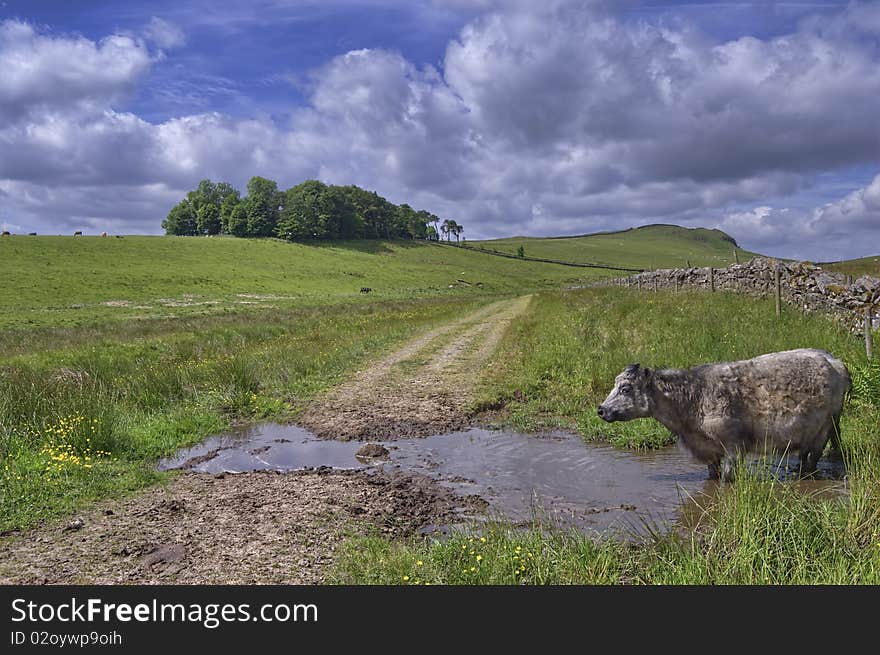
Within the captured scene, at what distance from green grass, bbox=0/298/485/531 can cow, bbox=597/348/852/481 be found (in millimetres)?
7501

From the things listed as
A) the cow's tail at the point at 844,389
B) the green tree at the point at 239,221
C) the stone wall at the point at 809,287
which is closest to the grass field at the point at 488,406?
the cow's tail at the point at 844,389

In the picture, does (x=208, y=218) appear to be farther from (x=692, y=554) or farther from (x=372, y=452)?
(x=692, y=554)

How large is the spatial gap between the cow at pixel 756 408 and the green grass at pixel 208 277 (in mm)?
41823

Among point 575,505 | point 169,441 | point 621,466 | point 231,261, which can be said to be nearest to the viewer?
point 575,505

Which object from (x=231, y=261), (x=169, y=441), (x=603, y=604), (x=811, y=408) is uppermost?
(x=231, y=261)

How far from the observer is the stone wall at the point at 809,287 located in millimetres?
15117

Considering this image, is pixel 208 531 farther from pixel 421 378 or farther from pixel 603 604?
pixel 421 378

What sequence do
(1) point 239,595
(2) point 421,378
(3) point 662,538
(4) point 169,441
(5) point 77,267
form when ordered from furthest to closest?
(5) point 77,267, (2) point 421,378, (4) point 169,441, (3) point 662,538, (1) point 239,595

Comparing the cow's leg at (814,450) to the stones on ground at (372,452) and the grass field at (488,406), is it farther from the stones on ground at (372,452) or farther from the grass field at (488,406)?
the stones on ground at (372,452)

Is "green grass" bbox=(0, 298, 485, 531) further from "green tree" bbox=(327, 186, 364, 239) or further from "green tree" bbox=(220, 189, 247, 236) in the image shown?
"green tree" bbox=(220, 189, 247, 236)

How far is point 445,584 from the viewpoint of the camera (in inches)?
197

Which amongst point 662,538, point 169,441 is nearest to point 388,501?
point 662,538

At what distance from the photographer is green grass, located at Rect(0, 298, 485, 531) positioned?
8.62 m

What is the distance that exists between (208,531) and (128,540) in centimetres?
83
